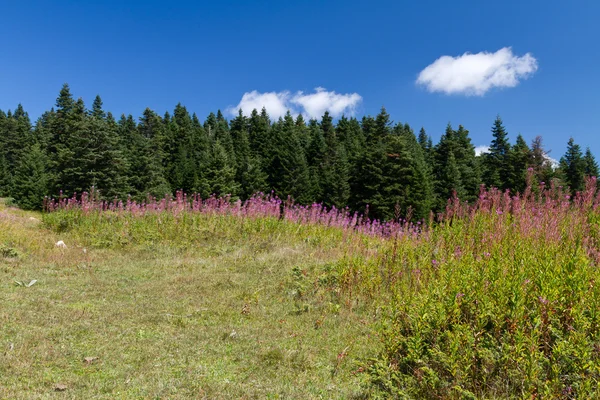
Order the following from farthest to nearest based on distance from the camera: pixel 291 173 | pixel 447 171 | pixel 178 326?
pixel 291 173
pixel 447 171
pixel 178 326

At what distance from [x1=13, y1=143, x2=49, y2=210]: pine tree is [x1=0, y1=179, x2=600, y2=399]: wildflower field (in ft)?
92.7

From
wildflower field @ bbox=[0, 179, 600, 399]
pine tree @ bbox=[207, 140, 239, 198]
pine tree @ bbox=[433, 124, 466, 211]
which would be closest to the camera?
wildflower field @ bbox=[0, 179, 600, 399]

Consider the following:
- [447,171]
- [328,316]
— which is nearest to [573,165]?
[447,171]

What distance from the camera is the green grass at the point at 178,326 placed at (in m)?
3.23

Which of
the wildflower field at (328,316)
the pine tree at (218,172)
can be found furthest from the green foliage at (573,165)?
the wildflower field at (328,316)

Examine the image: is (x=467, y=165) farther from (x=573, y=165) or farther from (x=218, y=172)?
(x=218, y=172)

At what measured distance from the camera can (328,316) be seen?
5004 mm

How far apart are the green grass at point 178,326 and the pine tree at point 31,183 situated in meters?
28.6

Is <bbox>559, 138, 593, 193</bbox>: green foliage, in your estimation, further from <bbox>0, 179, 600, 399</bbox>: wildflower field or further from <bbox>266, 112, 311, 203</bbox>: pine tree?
<bbox>0, 179, 600, 399</bbox>: wildflower field

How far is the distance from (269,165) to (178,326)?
142ft

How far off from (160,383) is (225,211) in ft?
27.0

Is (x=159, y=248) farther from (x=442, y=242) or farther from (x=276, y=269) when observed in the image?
(x=442, y=242)

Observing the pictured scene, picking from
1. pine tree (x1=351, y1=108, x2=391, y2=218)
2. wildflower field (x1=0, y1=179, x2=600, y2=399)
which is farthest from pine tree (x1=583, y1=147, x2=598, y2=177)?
wildflower field (x1=0, y1=179, x2=600, y2=399)

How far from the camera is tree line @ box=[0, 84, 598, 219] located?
99.0 ft
